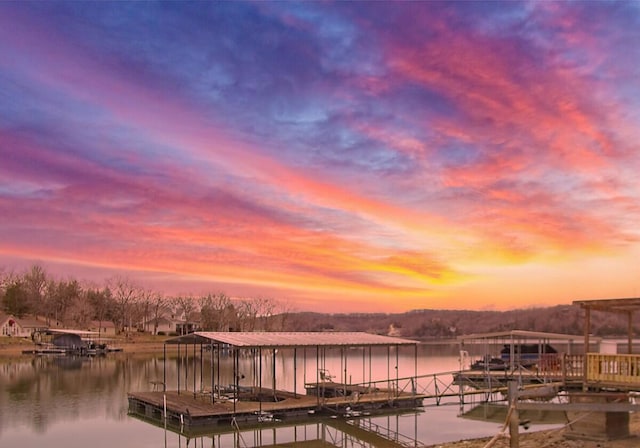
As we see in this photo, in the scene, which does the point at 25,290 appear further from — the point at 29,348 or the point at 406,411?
the point at 406,411

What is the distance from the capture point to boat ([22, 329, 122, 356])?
88.7 m

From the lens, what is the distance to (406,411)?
3284 cm

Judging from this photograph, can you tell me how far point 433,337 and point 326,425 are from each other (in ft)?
513

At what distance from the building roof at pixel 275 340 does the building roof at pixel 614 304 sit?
1508 cm

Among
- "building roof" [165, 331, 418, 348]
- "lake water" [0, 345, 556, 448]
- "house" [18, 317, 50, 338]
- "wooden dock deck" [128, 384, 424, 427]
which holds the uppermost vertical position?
"building roof" [165, 331, 418, 348]

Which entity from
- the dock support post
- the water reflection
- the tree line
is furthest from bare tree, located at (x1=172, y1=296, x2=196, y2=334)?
the dock support post

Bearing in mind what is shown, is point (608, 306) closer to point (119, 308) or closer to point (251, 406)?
point (251, 406)

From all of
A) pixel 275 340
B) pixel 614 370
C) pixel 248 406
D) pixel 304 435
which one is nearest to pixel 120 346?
pixel 275 340

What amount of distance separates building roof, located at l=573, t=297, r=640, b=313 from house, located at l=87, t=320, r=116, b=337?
346ft

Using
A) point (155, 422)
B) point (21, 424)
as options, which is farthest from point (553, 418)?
point (21, 424)

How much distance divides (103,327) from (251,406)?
105 meters

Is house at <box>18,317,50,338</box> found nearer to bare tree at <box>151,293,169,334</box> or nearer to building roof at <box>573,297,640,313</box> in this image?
bare tree at <box>151,293,169,334</box>

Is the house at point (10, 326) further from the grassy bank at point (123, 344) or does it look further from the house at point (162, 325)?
the house at point (162, 325)

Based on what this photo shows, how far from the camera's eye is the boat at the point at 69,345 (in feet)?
291
